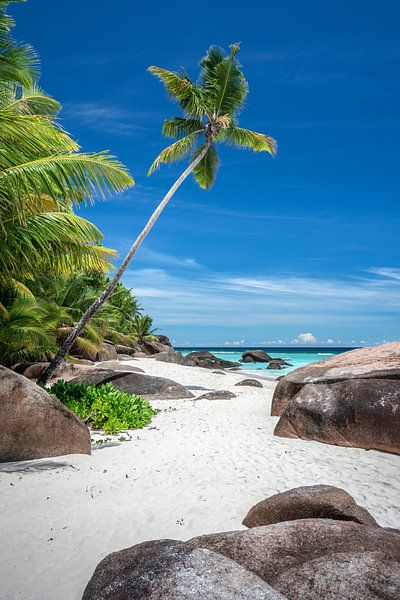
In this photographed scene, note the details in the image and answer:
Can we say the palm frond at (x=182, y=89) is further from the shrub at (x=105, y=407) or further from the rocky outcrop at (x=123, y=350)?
the rocky outcrop at (x=123, y=350)

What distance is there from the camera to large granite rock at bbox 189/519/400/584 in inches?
108

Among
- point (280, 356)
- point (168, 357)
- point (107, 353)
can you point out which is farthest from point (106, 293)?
point (280, 356)

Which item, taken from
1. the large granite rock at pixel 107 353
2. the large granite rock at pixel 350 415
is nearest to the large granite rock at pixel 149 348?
the large granite rock at pixel 107 353

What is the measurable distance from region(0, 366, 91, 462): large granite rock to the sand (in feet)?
0.66

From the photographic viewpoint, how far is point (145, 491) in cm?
539

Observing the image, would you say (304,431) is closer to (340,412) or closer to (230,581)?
(340,412)

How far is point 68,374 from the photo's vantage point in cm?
Result: 1786

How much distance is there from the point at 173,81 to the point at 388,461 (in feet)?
49.5

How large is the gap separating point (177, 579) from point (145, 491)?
3431mm

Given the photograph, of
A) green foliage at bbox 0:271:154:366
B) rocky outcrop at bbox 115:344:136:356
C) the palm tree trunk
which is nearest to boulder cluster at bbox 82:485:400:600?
the palm tree trunk

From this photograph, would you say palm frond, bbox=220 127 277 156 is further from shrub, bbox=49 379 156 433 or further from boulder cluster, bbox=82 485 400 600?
boulder cluster, bbox=82 485 400 600

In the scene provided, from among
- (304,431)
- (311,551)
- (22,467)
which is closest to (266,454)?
(304,431)

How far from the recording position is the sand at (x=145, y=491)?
3.62 m

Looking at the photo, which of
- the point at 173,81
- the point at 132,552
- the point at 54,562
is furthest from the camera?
the point at 173,81
